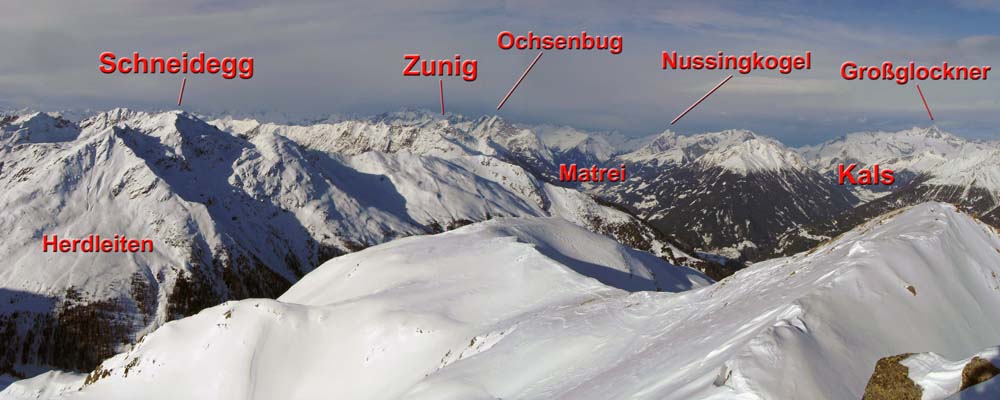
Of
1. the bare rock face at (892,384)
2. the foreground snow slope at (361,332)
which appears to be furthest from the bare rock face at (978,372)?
the foreground snow slope at (361,332)

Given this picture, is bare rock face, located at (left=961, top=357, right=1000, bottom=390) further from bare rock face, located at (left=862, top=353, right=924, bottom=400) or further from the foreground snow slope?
the foreground snow slope

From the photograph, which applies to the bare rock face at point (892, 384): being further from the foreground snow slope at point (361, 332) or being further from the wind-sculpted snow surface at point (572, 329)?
the foreground snow slope at point (361, 332)

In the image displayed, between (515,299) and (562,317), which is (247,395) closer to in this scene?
(515,299)

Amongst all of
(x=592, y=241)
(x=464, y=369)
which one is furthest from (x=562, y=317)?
(x=592, y=241)

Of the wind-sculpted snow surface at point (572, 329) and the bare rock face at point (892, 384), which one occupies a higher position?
the bare rock face at point (892, 384)

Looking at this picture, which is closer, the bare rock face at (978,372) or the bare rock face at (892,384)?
the bare rock face at (978,372)

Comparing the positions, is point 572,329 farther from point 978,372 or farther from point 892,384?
point 978,372
